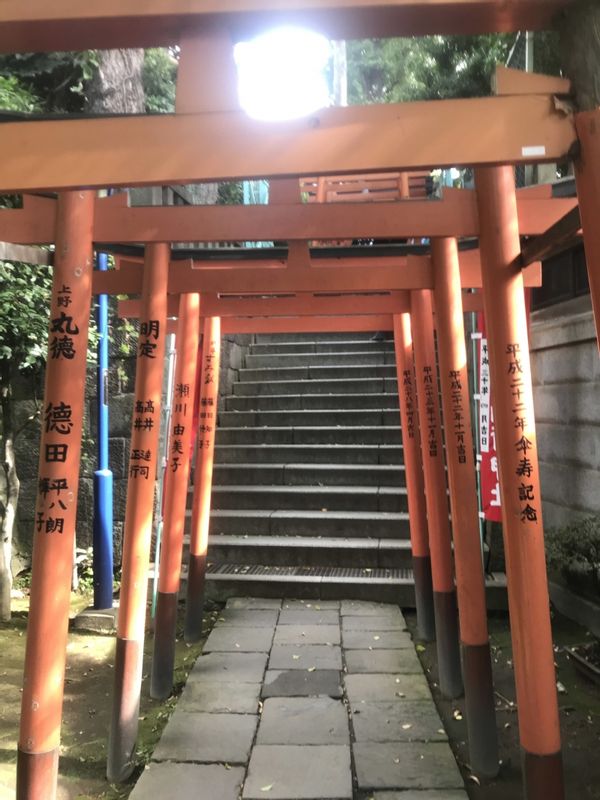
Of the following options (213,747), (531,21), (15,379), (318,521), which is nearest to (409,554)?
(318,521)

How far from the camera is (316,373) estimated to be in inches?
361

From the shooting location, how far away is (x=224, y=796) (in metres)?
3.06

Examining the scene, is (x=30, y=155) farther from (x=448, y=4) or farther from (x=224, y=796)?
(x=224, y=796)

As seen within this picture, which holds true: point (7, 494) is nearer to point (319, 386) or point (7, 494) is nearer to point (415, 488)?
point (415, 488)

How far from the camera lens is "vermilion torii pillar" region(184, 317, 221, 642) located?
534 cm

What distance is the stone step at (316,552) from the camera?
6375 millimetres

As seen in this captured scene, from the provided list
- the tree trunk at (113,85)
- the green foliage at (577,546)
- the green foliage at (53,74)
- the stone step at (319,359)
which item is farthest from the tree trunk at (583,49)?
the green foliage at (53,74)

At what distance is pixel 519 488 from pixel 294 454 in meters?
5.39

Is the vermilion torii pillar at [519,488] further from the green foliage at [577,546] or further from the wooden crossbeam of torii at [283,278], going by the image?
the green foliage at [577,546]

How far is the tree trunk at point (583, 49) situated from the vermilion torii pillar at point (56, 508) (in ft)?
6.71

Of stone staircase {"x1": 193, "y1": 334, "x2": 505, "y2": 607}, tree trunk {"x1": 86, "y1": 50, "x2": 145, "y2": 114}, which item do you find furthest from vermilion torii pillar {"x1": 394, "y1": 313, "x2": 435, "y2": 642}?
tree trunk {"x1": 86, "y1": 50, "x2": 145, "y2": 114}

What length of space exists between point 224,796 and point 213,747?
0.46 m

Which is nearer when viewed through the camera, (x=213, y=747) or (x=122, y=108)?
(x=213, y=747)

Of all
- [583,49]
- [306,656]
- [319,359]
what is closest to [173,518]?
[306,656]
